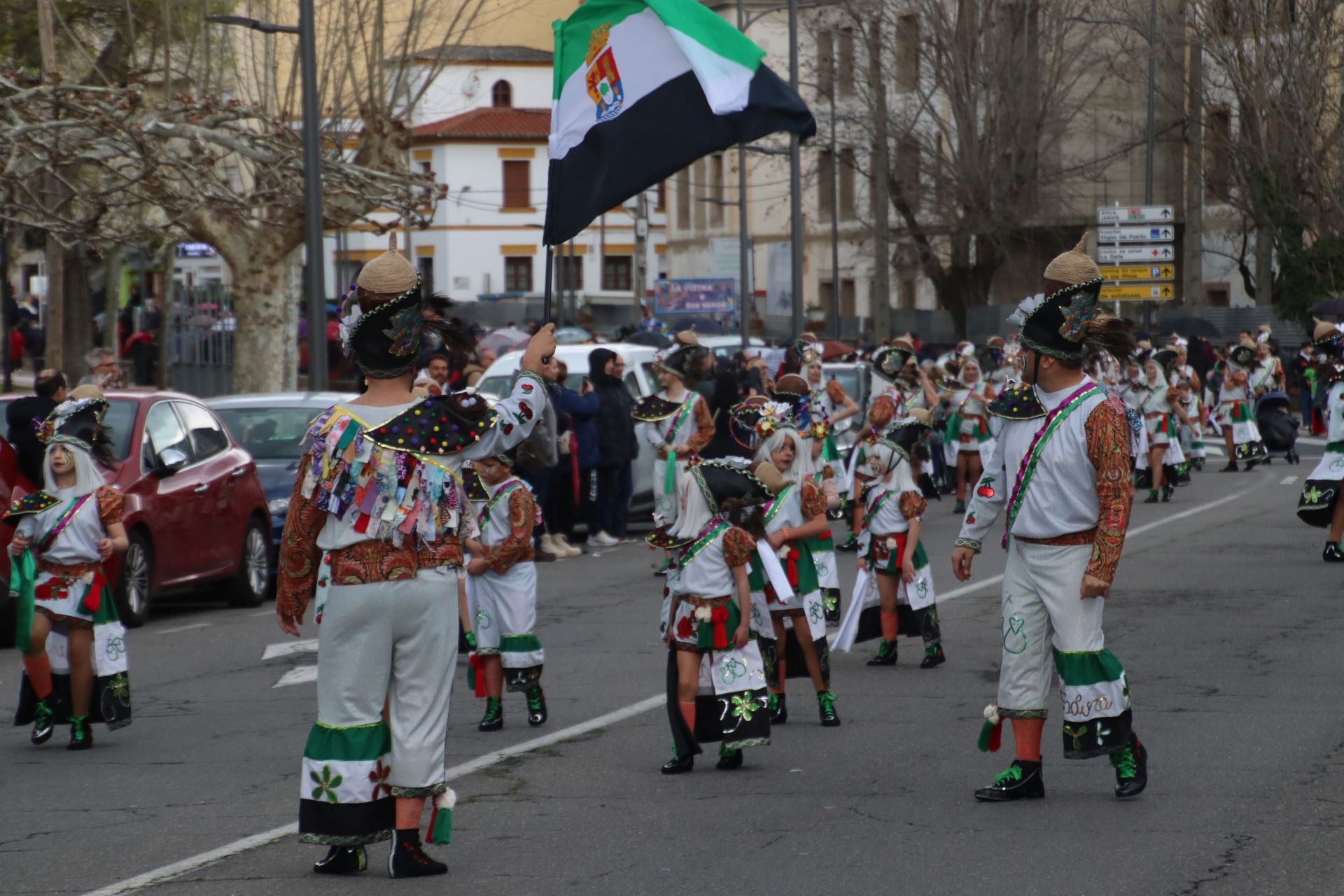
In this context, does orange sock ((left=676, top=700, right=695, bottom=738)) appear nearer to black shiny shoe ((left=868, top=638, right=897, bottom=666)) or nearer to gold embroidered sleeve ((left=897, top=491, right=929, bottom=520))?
gold embroidered sleeve ((left=897, top=491, right=929, bottom=520))

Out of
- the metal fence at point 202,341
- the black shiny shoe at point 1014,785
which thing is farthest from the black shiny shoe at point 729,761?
the metal fence at point 202,341

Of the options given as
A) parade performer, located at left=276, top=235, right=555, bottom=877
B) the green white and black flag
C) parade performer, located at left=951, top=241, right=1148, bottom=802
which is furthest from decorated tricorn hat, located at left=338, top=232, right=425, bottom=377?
parade performer, located at left=951, top=241, right=1148, bottom=802

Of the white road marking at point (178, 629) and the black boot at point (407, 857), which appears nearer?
the black boot at point (407, 857)

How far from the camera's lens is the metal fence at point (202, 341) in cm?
3112

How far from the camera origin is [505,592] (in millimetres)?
9359

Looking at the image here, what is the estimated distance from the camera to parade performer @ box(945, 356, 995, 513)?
2191 centimetres

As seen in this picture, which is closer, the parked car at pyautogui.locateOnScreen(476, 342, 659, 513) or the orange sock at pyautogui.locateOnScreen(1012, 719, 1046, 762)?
the orange sock at pyautogui.locateOnScreen(1012, 719, 1046, 762)

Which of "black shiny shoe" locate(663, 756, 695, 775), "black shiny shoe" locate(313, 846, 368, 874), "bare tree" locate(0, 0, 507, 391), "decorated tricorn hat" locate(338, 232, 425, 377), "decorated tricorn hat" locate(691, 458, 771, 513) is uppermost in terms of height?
"bare tree" locate(0, 0, 507, 391)

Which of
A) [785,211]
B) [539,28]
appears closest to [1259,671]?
[785,211]

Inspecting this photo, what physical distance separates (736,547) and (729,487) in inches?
11.2

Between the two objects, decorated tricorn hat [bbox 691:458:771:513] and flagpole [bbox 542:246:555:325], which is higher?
flagpole [bbox 542:246:555:325]

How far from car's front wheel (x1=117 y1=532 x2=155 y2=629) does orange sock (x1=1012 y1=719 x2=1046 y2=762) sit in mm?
7841

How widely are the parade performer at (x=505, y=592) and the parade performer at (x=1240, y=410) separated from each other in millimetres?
19623

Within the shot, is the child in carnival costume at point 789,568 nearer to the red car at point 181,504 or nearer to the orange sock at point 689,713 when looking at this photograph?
the orange sock at point 689,713
